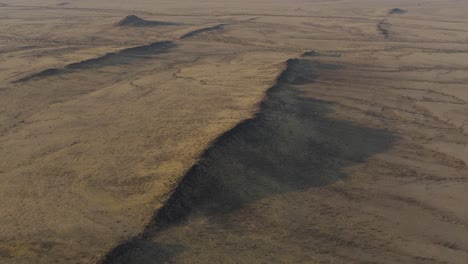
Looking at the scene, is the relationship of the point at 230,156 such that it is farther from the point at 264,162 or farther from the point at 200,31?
the point at 200,31

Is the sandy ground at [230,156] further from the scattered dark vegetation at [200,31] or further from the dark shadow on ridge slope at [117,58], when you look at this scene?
the scattered dark vegetation at [200,31]

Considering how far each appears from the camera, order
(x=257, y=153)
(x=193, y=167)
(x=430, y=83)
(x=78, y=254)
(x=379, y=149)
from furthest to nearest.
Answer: (x=430, y=83) < (x=379, y=149) < (x=257, y=153) < (x=193, y=167) < (x=78, y=254)

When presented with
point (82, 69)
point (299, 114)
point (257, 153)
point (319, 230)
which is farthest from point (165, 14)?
point (319, 230)

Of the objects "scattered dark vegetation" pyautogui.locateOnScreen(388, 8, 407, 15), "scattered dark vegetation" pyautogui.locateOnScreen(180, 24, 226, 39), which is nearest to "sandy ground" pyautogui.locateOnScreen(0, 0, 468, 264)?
"scattered dark vegetation" pyautogui.locateOnScreen(180, 24, 226, 39)

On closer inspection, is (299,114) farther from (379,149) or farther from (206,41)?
(206,41)

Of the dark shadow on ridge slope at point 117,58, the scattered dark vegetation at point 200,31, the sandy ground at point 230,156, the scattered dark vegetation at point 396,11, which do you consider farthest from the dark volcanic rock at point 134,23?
the scattered dark vegetation at point 396,11

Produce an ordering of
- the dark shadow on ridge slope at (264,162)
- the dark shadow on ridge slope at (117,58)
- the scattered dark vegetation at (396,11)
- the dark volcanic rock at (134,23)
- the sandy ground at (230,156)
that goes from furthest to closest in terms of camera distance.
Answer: the scattered dark vegetation at (396,11) < the dark volcanic rock at (134,23) < the dark shadow on ridge slope at (117,58) < the dark shadow on ridge slope at (264,162) < the sandy ground at (230,156)

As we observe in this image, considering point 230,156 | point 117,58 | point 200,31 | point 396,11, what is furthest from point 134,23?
point 396,11
